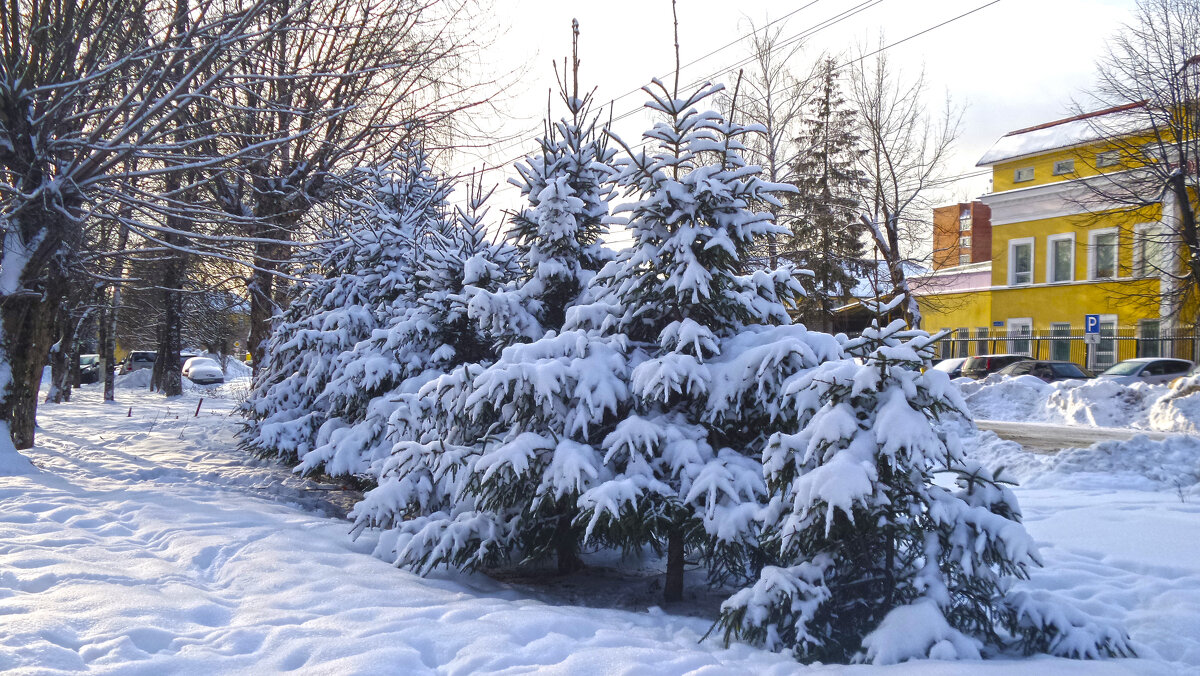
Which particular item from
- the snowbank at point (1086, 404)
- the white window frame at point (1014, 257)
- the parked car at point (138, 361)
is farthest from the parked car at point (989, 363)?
the parked car at point (138, 361)

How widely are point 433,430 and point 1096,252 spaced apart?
1238 inches

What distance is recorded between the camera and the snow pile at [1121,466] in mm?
8641

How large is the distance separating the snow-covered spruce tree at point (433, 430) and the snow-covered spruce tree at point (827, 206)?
20.7 metres

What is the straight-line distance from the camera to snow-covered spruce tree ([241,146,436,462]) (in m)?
10.1

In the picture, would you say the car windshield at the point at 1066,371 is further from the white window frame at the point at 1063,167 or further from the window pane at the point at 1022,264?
the white window frame at the point at 1063,167

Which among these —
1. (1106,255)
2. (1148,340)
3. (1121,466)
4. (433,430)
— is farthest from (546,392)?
(1106,255)

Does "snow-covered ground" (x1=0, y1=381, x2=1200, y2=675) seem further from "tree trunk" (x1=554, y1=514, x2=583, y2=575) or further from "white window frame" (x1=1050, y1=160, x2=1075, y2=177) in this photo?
"white window frame" (x1=1050, y1=160, x2=1075, y2=177)

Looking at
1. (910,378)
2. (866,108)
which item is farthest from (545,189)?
(866,108)

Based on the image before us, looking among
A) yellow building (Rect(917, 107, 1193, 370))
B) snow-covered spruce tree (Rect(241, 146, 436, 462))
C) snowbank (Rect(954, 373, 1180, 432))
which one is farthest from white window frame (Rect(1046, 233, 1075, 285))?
snow-covered spruce tree (Rect(241, 146, 436, 462))

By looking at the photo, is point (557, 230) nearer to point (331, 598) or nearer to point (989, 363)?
point (331, 598)

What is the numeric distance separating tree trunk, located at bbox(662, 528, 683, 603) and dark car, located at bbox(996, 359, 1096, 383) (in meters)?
23.5

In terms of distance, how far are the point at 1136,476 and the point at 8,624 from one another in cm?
1007

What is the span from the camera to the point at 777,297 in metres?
5.79

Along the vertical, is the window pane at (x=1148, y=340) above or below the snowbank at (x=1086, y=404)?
above
